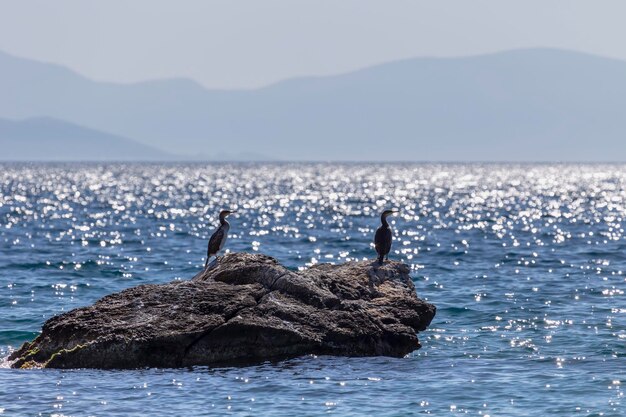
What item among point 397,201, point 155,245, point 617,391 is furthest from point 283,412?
point 397,201

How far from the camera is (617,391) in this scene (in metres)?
19.4

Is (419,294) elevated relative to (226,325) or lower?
lower

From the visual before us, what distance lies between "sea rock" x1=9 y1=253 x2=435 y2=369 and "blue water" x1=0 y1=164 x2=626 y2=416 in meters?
0.39

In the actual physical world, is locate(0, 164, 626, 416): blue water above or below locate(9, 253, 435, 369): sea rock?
below

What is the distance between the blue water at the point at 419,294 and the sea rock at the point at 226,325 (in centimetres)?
39

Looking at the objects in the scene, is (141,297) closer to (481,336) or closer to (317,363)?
(317,363)

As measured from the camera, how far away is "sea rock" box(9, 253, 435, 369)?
2042cm

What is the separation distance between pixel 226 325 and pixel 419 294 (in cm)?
1399

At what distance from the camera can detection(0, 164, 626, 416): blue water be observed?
18453mm

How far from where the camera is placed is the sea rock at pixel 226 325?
20.4m

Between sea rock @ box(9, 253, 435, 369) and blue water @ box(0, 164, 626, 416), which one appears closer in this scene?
blue water @ box(0, 164, 626, 416)

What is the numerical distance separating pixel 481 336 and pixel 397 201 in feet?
272

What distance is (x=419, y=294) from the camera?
110 ft

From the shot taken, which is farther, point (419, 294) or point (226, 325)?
point (419, 294)
